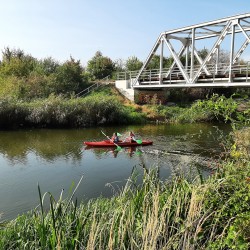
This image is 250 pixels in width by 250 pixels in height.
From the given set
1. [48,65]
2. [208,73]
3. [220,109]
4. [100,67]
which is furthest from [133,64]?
[220,109]

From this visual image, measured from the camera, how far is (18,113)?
85.3ft

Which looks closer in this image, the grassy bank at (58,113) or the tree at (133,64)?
the grassy bank at (58,113)

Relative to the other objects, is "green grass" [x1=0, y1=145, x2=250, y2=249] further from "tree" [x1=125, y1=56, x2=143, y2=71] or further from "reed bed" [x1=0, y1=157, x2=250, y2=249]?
"tree" [x1=125, y1=56, x2=143, y2=71]

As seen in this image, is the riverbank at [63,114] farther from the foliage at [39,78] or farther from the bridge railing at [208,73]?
the foliage at [39,78]

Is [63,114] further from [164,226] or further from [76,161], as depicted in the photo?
[164,226]

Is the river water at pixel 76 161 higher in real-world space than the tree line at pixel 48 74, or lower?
lower

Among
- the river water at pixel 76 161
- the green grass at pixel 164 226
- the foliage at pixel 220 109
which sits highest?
the foliage at pixel 220 109

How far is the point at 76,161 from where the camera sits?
15539mm

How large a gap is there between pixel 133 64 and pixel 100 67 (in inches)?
189

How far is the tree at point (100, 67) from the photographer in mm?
46156

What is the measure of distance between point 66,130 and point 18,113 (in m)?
4.28

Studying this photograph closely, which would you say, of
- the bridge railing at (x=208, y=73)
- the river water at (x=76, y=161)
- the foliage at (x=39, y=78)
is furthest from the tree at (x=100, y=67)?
the river water at (x=76, y=161)

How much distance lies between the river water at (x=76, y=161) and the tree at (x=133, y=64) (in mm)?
22971

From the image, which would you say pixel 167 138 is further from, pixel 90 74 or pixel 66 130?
pixel 90 74
